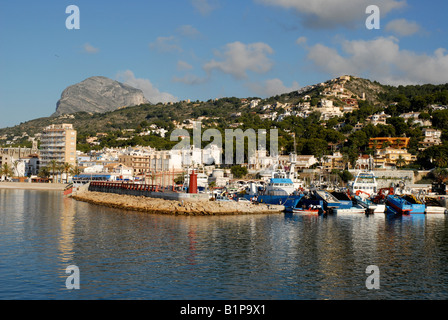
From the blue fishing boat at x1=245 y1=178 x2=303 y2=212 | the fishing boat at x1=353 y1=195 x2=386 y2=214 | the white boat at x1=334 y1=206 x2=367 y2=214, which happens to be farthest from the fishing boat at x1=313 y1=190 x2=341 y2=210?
the fishing boat at x1=353 y1=195 x2=386 y2=214

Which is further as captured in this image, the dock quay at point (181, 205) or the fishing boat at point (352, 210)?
the fishing boat at point (352, 210)

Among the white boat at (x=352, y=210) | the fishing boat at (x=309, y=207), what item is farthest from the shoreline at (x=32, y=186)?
the white boat at (x=352, y=210)

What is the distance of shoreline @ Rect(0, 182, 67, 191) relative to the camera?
111m

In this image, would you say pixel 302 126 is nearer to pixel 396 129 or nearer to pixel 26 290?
pixel 396 129

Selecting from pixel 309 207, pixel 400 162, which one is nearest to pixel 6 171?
pixel 309 207

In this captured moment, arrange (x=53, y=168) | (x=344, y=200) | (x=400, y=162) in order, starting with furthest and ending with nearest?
(x=53, y=168) < (x=400, y=162) < (x=344, y=200)

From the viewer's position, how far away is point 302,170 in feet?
391

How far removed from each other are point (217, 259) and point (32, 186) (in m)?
96.0

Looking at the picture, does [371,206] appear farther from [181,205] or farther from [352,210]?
[181,205]

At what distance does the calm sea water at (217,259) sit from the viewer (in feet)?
73.7

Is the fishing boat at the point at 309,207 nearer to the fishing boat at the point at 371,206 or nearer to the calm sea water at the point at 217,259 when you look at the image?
the fishing boat at the point at 371,206

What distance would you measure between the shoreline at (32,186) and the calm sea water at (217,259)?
6389 cm

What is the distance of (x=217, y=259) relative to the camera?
2898 centimetres
